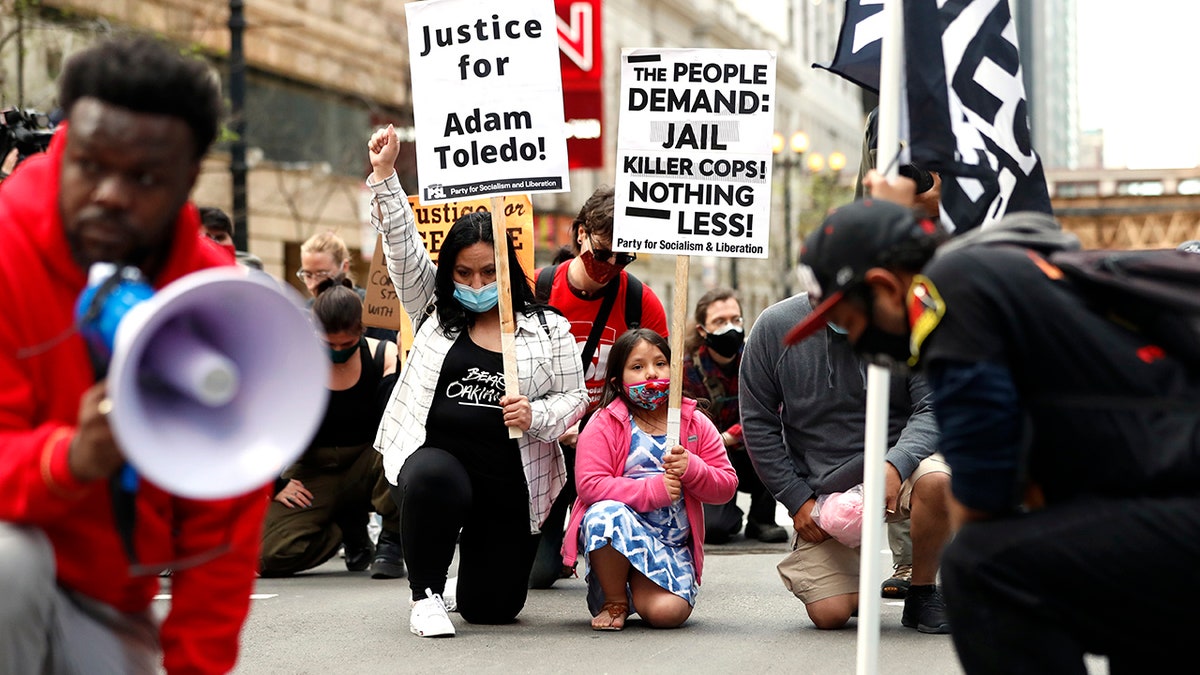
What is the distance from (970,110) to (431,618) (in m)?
3.10

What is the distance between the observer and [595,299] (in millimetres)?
8141

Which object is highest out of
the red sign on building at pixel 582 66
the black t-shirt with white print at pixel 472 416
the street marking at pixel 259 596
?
the red sign on building at pixel 582 66

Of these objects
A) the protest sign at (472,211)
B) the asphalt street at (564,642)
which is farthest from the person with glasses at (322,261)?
the asphalt street at (564,642)

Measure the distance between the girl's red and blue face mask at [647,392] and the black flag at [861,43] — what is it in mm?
1574

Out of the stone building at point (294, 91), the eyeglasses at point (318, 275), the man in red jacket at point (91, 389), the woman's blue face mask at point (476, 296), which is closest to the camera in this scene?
the man in red jacket at point (91, 389)

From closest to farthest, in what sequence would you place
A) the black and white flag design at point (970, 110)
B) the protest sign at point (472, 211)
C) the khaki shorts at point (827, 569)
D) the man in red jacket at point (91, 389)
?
the man in red jacket at point (91, 389)
the black and white flag design at point (970, 110)
the khaki shorts at point (827, 569)
the protest sign at point (472, 211)

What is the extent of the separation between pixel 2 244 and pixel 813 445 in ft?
14.8

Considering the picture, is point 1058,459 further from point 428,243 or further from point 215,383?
point 428,243

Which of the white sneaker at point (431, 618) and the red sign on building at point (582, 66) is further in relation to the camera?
the red sign on building at point (582, 66)

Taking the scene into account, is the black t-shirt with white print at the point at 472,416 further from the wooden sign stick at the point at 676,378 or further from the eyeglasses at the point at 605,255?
the eyeglasses at the point at 605,255

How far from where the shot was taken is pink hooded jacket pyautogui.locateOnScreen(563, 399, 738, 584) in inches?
270

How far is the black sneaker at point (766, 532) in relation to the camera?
1082 centimetres

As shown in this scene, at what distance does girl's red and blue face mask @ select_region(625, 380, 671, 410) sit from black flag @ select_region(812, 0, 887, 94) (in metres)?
1.57

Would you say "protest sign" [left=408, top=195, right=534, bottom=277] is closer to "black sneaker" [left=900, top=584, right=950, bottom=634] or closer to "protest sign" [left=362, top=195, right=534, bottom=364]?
"protest sign" [left=362, top=195, right=534, bottom=364]
